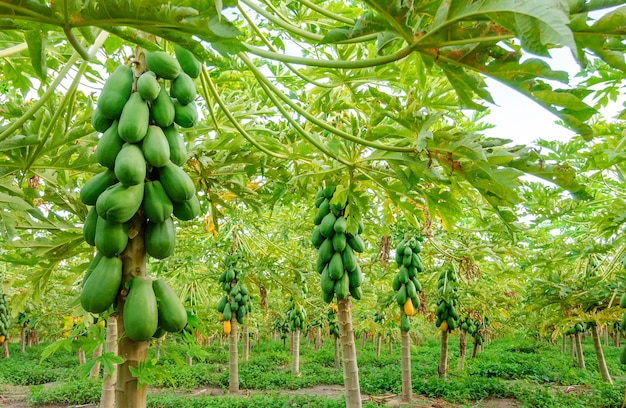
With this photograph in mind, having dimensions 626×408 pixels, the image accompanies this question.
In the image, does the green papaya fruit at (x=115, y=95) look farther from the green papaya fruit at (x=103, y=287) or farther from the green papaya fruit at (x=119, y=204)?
the green papaya fruit at (x=103, y=287)

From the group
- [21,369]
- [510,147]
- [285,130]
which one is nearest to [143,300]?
[510,147]

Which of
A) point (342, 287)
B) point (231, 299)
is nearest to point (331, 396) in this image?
point (231, 299)

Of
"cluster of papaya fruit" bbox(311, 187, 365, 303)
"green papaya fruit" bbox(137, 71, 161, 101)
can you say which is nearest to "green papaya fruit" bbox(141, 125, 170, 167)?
"green papaya fruit" bbox(137, 71, 161, 101)

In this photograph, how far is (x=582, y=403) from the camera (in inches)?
344

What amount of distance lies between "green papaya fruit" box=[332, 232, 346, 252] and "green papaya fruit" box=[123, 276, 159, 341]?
2.39 metres

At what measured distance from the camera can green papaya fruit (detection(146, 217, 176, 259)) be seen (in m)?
1.59

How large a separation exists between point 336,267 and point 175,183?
2329mm

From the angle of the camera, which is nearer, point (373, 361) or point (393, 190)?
point (393, 190)

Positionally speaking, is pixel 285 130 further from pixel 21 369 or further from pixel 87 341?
pixel 21 369

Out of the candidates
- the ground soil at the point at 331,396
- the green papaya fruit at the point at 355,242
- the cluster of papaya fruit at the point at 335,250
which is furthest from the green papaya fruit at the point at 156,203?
the ground soil at the point at 331,396

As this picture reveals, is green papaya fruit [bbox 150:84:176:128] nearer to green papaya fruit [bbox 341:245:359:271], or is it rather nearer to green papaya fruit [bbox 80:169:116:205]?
green papaya fruit [bbox 80:169:116:205]

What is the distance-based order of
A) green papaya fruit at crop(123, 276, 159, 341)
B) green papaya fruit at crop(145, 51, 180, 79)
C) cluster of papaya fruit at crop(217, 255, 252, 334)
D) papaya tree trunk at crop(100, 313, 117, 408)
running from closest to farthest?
green papaya fruit at crop(123, 276, 159, 341), green papaya fruit at crop(145, 51, 180, 79), papaya tree trunk at crop(100, 313, 117, 408), cluster of papaya fruit at crop(217, 255, 252, 334)

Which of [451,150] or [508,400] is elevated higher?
[451,150]

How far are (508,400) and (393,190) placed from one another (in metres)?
9.19
